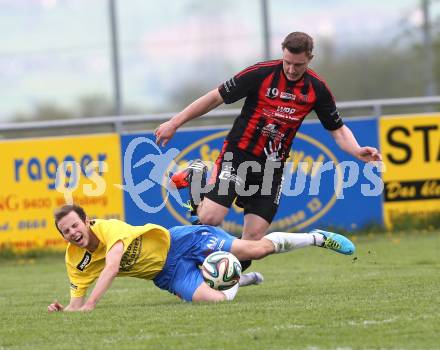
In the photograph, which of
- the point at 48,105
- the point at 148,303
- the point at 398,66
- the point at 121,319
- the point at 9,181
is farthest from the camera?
the point at 48,105

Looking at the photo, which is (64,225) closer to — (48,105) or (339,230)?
(339,230)

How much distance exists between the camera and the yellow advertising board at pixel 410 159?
14.3 metres

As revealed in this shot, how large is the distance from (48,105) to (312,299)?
1447cm

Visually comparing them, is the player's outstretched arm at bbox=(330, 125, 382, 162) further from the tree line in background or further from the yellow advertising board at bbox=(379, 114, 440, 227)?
the tree line in background

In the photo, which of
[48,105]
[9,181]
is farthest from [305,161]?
[48,105]

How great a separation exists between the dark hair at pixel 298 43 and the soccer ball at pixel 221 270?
1642mm

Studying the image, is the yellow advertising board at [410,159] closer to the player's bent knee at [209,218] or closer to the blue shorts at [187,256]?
the player's bent knee at [209,218]

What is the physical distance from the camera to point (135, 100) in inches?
670

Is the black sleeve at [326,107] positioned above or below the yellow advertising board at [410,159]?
above

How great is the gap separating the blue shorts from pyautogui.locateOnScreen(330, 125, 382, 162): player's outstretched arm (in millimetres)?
1242

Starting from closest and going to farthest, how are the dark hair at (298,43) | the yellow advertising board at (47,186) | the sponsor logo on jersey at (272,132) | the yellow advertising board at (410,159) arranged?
the dark hair at (298,43) < the sponsor logo on jersey at (272,132) < the yellow advertising board at (47,186) < the yellow advertising board at (410,159)

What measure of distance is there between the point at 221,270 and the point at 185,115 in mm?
1367

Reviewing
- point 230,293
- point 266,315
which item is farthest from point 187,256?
point 266,315

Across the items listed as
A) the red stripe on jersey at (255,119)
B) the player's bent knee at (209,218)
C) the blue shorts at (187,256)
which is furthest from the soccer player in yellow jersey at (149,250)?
the red stripe on jersey at (255,119)
